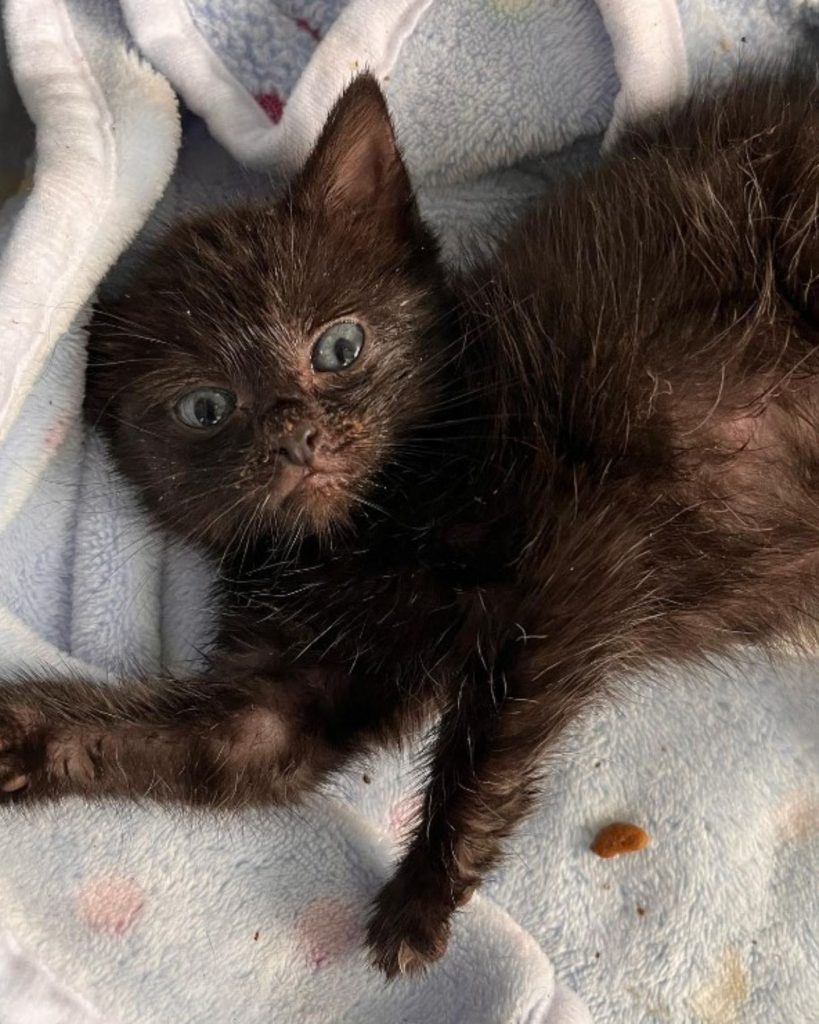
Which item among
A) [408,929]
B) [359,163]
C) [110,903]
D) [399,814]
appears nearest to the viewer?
[408,929]

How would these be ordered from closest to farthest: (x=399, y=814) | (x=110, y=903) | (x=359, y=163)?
(x=359, y=163), (x=110, y=903), (x=399, y=814)

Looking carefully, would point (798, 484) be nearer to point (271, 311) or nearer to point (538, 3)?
point (271, 311)

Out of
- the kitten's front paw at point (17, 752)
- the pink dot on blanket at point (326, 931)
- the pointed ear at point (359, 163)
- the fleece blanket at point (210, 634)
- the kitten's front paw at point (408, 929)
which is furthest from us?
the pink dot on blanket at point (326, 931)

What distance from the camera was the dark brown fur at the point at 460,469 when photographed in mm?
1136

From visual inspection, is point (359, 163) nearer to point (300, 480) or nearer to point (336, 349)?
point (336, 349)

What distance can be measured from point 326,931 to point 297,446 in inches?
33.5

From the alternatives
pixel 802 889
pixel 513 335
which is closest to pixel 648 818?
pixel 802 889

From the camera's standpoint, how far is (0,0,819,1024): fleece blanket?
142 cm

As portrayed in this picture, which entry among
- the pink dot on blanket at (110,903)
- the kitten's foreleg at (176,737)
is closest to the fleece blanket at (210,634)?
the pink dot on blanket at (110,903)

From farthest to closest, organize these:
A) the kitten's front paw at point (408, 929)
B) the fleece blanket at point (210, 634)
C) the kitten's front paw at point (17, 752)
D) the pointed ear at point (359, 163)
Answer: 1. the fleece blanket at point (210, 634)
2. the pointed ear at point (359, 163)
3. the kitten's front paw at point (17, 752)
4. the kitten's front paw at point (408, 929)

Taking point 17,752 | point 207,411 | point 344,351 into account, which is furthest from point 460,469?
point 17,752

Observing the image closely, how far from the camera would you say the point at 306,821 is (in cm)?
156

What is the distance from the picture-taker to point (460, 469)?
1295mm

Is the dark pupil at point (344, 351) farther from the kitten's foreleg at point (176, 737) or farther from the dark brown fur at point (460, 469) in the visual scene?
the kitten's foreleg at point (176, 737)
